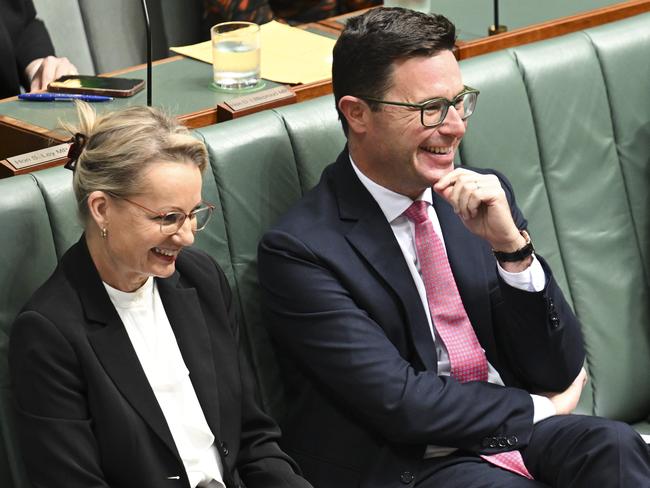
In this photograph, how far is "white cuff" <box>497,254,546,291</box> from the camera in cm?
211

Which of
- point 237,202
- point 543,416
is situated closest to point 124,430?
point 237,202

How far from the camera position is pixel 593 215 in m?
2.56

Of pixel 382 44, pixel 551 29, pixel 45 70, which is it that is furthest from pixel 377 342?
pixel 45 70

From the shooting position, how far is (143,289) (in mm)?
1934

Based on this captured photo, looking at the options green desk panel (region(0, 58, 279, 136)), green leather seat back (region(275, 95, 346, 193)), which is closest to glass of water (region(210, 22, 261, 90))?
green desk panel (region(0, 58, 279, 136))

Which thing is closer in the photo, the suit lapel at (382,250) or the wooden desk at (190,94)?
the suit lapel at (382,250)

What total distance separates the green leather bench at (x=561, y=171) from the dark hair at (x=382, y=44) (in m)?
0.19

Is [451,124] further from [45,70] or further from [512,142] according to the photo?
[45,70]

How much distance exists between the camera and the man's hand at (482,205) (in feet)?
6.76

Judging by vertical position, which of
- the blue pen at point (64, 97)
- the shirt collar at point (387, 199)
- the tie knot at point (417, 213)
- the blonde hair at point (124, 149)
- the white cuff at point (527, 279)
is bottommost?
the white cuff at point (527, 279)

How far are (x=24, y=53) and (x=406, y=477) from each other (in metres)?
1.62

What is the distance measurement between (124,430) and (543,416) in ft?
2.47

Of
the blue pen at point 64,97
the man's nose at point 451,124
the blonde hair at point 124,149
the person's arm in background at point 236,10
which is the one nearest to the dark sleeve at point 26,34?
the person's arm in background at point 236,10

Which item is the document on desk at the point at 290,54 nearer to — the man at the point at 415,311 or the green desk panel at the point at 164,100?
the green desk panel at the point at 164,100
